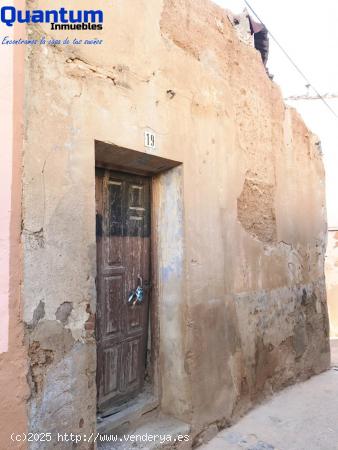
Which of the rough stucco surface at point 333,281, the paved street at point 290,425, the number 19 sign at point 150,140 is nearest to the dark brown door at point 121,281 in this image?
the number 19 sign at point 150,140

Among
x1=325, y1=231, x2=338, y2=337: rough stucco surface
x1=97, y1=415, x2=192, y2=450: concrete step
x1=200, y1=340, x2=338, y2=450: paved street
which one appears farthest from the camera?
x1=325, y1=231, x2=338, y2=337: rough stucco surface

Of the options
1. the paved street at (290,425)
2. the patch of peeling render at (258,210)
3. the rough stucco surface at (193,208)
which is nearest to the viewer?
the rough stucco surface at (193,208)

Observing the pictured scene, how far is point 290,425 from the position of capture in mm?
2984

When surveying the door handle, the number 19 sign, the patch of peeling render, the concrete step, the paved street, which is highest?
the number 19 sign

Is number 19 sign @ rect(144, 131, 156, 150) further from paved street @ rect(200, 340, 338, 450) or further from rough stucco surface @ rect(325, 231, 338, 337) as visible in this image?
rough stucco surface @ rect(325, 231, 338, 337)

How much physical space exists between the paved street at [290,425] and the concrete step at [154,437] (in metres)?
0.25

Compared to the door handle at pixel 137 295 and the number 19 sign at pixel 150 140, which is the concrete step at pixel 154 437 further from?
the number 19 sign at pixel 150 140

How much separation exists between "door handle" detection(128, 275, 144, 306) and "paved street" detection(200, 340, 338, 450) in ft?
3.46

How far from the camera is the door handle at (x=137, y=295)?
2.60 m

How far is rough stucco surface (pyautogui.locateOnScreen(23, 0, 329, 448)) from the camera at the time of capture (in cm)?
184

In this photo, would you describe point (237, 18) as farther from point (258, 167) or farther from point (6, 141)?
point (6, 141)

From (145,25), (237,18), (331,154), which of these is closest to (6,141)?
(145,25)

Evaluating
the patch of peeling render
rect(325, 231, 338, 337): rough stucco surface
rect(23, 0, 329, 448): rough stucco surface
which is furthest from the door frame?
rect(325, 231, 338, 337): rough stucco surface

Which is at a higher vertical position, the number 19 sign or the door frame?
the number 19 sign
